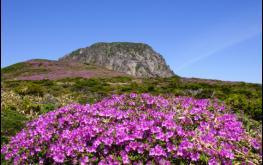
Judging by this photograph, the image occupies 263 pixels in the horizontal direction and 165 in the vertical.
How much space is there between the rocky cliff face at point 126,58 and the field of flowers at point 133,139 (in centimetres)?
7251

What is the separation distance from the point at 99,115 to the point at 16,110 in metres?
8.79

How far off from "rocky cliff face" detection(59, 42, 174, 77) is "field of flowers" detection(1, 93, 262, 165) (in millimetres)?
72509

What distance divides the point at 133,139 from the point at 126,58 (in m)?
79.4

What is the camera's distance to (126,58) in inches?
3302

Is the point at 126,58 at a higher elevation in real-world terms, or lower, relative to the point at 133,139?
higher

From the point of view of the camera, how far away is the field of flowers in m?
4.70

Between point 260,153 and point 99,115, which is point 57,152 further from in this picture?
point 260,153

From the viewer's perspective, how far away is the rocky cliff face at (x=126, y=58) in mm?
81000

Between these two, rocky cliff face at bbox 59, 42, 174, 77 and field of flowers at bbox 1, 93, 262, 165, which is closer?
field of flowers at bbox 1, 93, 262, 165

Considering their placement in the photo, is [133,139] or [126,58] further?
[126,58]

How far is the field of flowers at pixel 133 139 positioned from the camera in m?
4.70

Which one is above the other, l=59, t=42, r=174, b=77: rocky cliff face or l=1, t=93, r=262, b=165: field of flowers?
l=59, t=42, r=174, b=77: rocky cliff face

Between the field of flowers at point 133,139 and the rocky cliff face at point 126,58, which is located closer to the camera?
the field of flowers at point 133,139

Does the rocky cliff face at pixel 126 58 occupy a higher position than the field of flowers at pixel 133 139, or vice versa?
the rocky cliff face at pixel 126 58
